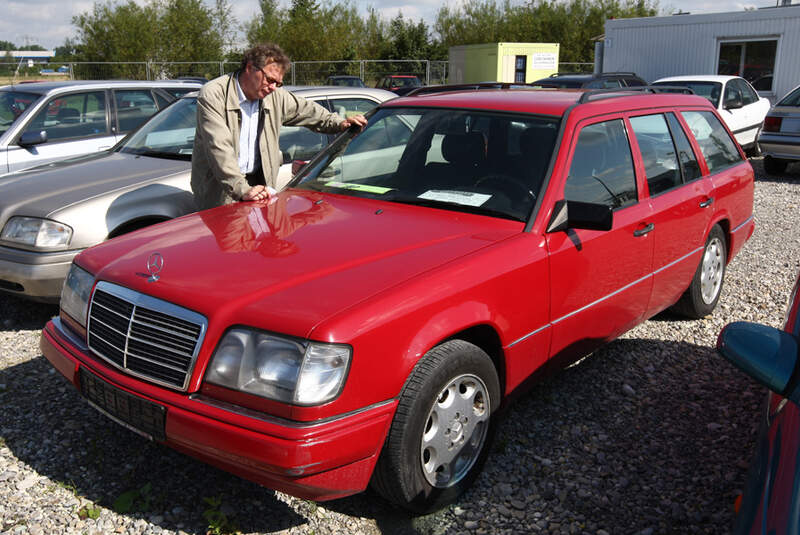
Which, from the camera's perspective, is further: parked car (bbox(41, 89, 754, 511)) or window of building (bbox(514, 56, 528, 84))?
window of building (bbox(514, 56, 528, 84))

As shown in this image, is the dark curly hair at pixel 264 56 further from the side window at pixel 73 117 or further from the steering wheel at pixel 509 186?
the side window at pixel 73 117

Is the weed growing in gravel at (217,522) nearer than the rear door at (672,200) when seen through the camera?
Yes

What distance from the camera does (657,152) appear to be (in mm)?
4320

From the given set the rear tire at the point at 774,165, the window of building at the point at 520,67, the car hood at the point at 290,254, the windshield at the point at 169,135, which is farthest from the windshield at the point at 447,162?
the window of building at the point at 520,67

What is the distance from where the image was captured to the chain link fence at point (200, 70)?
102 ft

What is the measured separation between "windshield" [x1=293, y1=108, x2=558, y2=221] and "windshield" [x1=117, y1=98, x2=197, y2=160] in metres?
2.23

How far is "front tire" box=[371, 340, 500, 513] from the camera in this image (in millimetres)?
2676

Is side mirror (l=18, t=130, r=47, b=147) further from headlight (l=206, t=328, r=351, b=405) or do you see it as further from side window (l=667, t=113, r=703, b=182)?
side window (l=667, t=113, r=703, b=182)

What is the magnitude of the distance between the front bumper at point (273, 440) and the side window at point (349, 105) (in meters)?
4.24

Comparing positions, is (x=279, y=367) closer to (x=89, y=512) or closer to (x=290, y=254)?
(x=290, y=254)

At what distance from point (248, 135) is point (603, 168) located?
7.90 ft

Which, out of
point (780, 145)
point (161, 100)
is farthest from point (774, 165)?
point (161, 100)

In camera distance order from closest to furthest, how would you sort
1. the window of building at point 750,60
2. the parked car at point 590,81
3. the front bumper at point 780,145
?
the front bumper at point 780,145
the parked car at point 590,81
the window of building at point 750,60

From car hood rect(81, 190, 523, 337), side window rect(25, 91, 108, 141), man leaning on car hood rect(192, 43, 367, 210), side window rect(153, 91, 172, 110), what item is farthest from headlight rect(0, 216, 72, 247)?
side window rect(153, 91, 172, 110)
